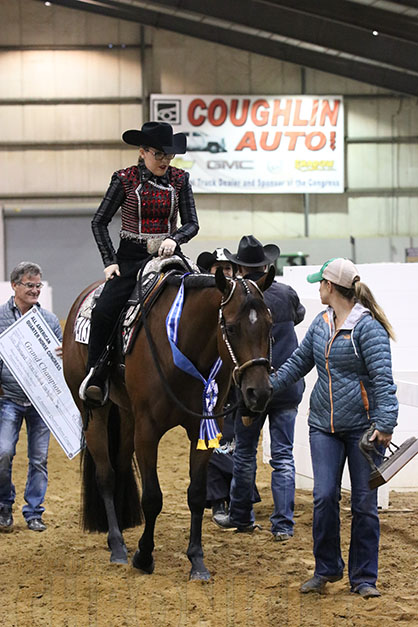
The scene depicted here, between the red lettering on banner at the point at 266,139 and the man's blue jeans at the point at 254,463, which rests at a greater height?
the red lettering on banner at the point at 266,139

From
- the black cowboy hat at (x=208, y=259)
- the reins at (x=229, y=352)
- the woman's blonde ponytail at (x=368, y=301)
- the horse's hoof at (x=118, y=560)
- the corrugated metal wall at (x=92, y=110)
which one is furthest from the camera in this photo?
the corrugated metal wall at (x=92, y=110)

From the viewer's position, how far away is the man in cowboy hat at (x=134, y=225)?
17.4 ft

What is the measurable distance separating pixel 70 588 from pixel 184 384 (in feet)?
4.12

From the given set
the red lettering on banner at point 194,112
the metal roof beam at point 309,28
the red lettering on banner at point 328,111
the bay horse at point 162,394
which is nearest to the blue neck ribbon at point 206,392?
the bay horse at point 162,394

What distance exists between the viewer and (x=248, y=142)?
24.1 m

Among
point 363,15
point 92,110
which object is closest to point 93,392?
point 363,15

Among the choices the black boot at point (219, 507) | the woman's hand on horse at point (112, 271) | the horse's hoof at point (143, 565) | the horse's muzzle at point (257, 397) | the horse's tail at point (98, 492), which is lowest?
the black boot at point (219, 507)

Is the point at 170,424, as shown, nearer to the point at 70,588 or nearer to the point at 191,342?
the point at 191,342

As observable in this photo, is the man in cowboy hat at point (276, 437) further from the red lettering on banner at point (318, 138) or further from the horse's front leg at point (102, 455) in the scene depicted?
the red lettering on banner at point (318, 138)

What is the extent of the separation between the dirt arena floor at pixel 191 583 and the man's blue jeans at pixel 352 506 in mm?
155

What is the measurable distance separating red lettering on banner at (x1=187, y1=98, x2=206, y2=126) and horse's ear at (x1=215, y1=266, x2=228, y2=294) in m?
19.9

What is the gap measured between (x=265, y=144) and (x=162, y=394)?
65.3 ft

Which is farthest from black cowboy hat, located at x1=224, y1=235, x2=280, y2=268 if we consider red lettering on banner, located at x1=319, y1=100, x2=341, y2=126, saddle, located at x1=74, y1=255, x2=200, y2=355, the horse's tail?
red lettering on banner, located at x1=319, y1=100, x2=341, y2=126

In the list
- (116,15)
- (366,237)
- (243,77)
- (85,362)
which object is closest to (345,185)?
(366,237)
